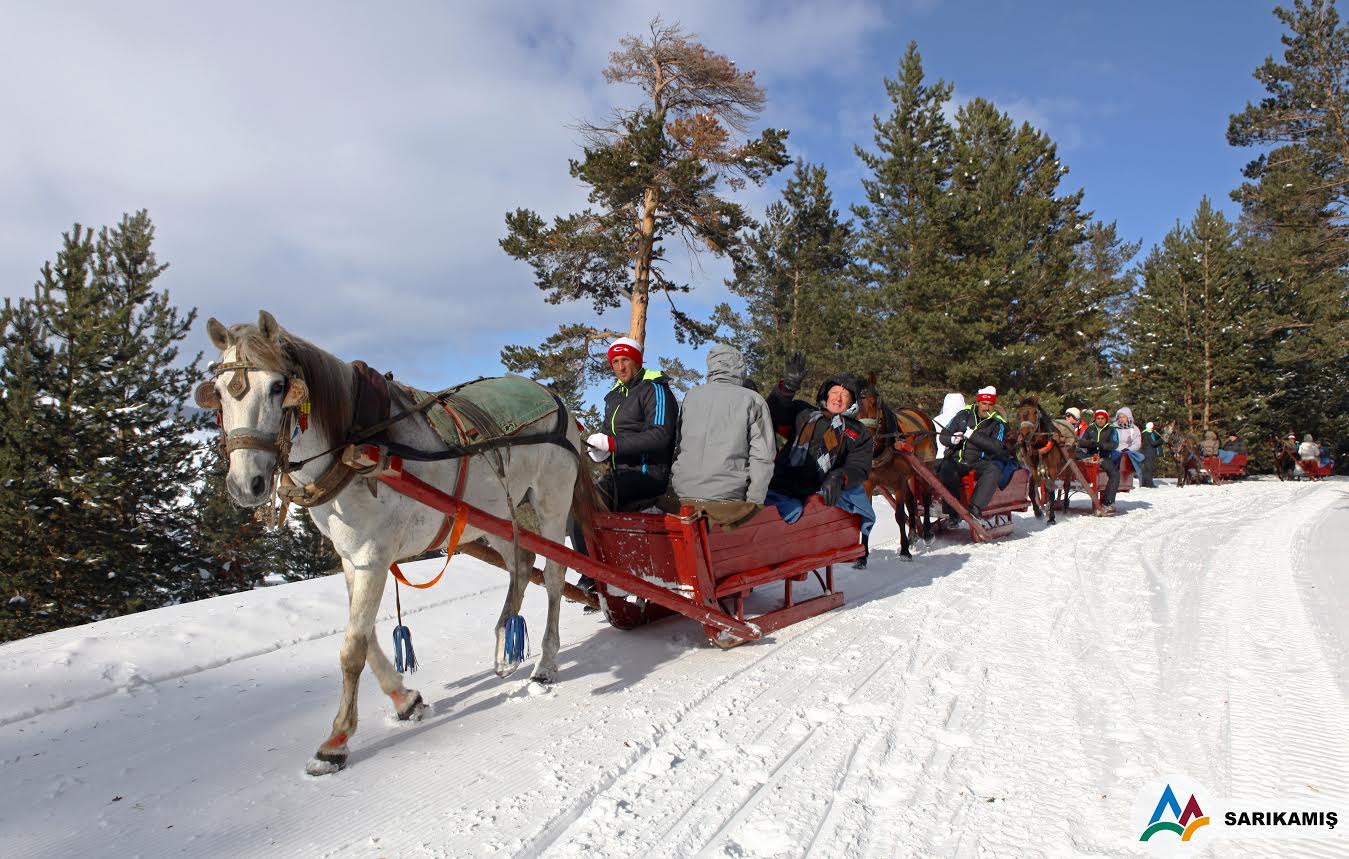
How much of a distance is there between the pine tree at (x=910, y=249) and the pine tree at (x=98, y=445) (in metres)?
17.9

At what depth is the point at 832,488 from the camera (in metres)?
5.33

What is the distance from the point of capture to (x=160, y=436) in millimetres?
15023

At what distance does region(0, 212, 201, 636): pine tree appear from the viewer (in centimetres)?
1311

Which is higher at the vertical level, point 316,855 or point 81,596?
point 316,855

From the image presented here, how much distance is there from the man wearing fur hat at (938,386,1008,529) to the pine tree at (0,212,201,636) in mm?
14448

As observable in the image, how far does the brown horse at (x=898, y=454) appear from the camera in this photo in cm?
772

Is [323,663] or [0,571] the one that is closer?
[323,663]

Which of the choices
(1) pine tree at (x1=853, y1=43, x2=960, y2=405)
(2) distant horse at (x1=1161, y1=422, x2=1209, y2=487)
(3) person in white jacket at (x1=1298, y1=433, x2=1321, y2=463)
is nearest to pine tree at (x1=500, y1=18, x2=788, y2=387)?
(1) pine tree at (x1=853, y1=43, x2=960, y2=405)

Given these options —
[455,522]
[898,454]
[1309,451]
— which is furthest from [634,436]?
[1309,451]

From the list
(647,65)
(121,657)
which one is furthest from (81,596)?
(647,65)

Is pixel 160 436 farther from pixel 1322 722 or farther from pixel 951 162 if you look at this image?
pixel 951 162

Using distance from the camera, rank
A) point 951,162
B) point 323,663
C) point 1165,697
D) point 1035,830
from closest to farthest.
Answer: point 1035,830 < point 1165,697 < point 323,663 < point 951,162

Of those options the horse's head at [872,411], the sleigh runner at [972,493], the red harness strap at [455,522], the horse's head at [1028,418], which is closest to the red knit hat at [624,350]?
the red harness strap at [455,522]

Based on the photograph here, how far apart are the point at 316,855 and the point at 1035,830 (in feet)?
8.04
